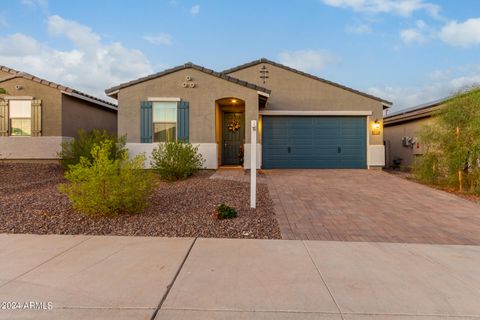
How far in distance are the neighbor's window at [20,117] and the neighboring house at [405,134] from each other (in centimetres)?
1731

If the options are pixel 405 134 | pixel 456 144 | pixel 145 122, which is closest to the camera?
pixel 456 144

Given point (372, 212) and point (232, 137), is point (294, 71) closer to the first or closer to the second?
point (232, 137)

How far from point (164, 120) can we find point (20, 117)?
20.9 ft

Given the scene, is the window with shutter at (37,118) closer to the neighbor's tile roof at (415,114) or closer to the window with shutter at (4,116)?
the window with shutter at (4,116)

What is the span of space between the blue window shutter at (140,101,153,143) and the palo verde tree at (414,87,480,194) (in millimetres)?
10042

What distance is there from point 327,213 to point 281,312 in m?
4.35

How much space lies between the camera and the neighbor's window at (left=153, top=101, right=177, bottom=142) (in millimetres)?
13102

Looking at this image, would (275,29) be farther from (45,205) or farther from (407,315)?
(407,315)

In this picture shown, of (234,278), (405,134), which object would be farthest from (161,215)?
(405,134)

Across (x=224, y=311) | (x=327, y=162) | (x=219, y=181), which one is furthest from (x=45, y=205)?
(x=327, y=162)

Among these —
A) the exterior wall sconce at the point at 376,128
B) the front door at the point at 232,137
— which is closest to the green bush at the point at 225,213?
the front door at the point at 232,137

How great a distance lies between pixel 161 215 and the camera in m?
6.70

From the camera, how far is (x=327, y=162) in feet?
51.5

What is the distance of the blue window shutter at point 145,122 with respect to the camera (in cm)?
1300
